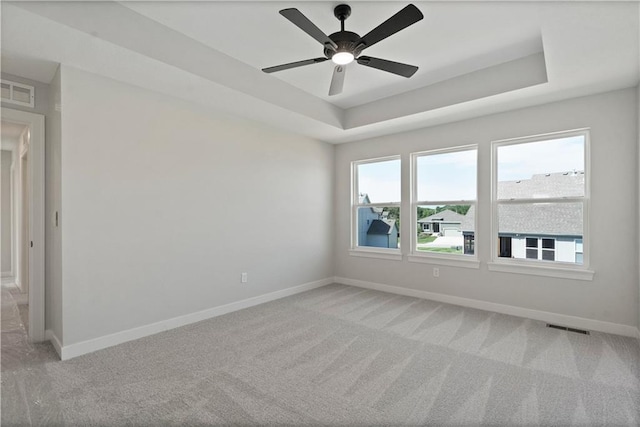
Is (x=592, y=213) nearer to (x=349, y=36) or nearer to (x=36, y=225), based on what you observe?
(x=349, y=36)

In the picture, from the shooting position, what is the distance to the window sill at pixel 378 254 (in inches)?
193

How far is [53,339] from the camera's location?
9.74 ft

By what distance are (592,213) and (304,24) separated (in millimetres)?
3534

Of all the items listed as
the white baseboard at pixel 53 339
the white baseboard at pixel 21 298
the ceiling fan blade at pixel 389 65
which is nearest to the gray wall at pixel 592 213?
the ceiling fan blade at pixel 389 65

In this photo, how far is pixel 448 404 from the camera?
207 centimetres

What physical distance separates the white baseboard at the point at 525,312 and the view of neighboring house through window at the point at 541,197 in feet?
2.05

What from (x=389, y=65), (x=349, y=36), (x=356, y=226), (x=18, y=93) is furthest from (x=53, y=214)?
(x=356, y=226)

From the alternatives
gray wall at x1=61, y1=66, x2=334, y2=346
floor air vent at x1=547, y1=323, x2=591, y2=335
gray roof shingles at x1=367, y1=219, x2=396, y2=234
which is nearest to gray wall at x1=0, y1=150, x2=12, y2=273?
gray wall at x1=61, y1=66, x2=334, y2=346

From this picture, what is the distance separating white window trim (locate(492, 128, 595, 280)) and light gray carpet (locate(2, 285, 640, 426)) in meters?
0.63

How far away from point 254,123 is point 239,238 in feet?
5.16

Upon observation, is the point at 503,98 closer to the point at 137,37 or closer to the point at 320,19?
the point at 320,19

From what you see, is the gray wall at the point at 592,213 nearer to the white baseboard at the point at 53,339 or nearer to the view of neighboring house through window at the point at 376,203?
the view of neighboring house through window at the point at 376,203

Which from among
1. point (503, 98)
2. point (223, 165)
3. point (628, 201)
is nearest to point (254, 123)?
point (223, 165)

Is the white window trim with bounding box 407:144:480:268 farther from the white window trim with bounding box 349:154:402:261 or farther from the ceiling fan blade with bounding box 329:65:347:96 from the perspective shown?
the ceiling fan blade with bounding box 329:65:347:96
